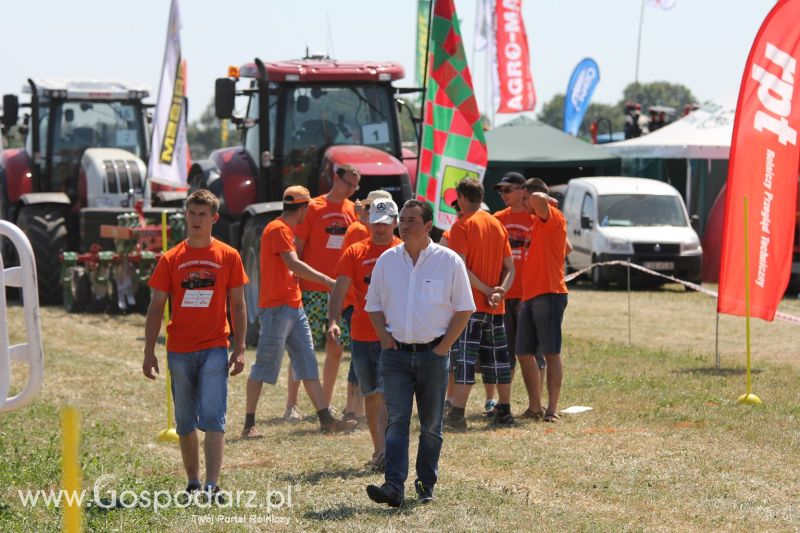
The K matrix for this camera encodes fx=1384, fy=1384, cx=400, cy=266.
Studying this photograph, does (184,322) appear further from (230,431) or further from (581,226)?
(581,226)

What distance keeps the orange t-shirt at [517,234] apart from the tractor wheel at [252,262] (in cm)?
457

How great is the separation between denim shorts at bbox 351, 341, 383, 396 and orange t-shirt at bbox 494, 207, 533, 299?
7.54ft

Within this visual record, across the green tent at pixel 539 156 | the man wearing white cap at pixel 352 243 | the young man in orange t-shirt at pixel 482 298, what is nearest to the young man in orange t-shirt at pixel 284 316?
the man wearing white cap at pixel 352 243

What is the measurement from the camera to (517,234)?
10305 mm

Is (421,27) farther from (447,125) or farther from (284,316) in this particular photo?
(284,316)

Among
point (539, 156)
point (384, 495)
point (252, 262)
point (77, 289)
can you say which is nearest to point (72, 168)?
point (77, 289)

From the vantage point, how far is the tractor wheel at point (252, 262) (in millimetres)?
14422

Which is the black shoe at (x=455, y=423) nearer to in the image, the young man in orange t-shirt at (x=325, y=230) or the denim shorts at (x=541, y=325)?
the denim shorts at (x=541, y=325)

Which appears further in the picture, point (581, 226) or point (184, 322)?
point (581, 226)

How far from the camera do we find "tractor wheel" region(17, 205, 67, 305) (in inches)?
757

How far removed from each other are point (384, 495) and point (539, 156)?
2098 cm

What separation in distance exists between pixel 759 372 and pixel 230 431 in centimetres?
522

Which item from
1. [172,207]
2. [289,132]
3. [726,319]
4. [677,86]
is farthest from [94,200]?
[677,86]

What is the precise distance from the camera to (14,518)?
22.3ft
